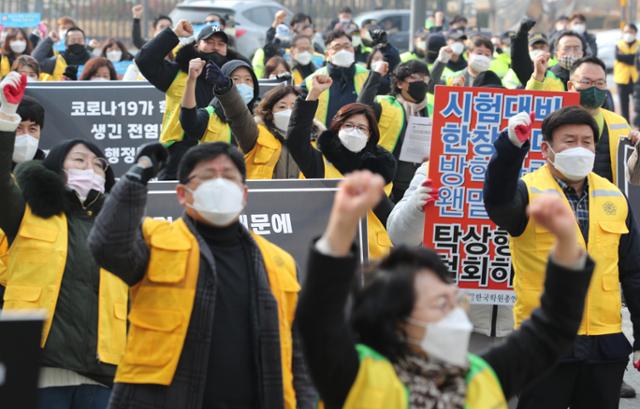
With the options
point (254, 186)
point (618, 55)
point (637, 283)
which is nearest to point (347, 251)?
point (637, 283)

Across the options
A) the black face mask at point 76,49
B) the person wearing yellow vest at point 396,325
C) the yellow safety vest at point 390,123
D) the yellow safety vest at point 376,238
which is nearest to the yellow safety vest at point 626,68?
the black face mask at point 76,49

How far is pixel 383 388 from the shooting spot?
3367 mm

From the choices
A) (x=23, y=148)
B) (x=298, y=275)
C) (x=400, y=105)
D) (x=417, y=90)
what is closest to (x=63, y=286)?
(x=298, y=275)

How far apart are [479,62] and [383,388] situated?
853 cm

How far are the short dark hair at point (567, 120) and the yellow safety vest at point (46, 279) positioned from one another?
6.15 feet

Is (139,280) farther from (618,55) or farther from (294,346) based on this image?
(618,55)

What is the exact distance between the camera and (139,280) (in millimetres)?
4441

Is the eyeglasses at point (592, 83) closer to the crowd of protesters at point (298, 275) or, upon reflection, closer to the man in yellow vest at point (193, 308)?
the crowd of protesters at point (298, 275)

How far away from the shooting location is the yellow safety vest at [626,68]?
2194 centimetres

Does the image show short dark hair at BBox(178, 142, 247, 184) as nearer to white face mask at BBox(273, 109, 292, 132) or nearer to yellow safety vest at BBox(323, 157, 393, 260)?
yellow safety vest at BBox(323, 157, 393, 260)

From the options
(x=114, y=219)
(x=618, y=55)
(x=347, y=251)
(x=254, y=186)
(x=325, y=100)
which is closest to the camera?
(x=347, y=251)

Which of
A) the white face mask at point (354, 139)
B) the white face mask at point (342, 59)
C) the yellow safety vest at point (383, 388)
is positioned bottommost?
the yellow safety vest at point (383, 388)

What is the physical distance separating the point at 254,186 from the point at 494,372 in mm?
2969

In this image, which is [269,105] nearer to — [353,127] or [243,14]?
[353,127]
